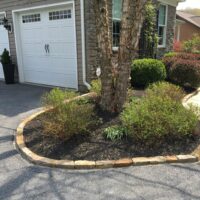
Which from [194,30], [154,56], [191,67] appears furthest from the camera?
[194,30]

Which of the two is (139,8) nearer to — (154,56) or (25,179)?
(25,179)

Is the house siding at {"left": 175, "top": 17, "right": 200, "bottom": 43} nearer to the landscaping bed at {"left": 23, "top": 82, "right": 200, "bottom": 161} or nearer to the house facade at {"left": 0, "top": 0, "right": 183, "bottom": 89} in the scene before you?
the house facade at {"left": 0, "top": 0, "right": 183, "bottom": 89}

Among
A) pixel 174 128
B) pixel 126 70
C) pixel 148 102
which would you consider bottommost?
pixel 174 128

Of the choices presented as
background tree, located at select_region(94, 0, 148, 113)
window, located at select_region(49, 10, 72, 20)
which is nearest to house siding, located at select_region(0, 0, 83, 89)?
→ window, located at select_region(49, 10, 72, 20)

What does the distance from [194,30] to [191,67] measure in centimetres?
1997

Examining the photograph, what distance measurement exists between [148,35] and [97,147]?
6902 millimetres

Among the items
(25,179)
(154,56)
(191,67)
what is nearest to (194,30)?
(154,56)

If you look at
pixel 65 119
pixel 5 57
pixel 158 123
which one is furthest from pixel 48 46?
pixel 158 123

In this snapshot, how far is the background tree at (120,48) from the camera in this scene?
418 cm

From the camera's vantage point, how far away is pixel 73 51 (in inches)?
285

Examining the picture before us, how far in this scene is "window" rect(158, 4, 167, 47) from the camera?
10516 mm

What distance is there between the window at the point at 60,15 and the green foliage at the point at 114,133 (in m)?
4.37

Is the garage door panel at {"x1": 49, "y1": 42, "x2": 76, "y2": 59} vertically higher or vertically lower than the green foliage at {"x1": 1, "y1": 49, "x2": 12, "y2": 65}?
higher

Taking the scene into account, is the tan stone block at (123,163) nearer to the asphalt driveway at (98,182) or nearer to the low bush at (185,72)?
the asphalt driveway at (98,182)
